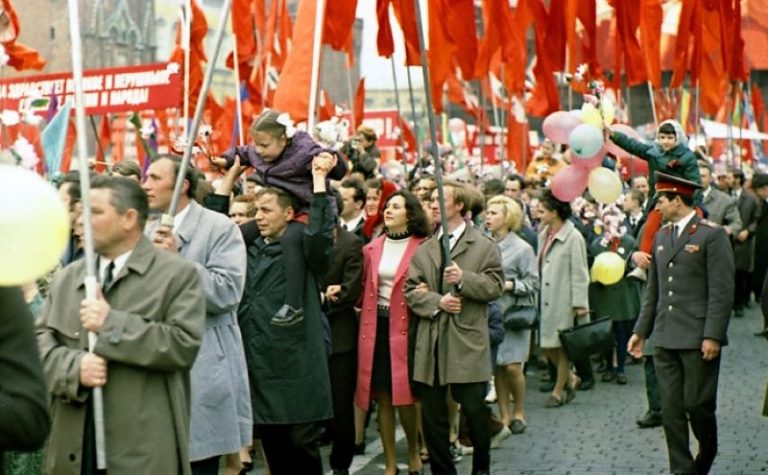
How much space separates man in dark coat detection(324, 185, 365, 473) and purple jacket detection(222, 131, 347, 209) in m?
1.90

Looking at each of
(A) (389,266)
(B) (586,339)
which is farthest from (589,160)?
(A) (389,266)

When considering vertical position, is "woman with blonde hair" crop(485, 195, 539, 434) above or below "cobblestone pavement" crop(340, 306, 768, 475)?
above

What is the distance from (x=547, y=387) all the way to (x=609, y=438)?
3339mm

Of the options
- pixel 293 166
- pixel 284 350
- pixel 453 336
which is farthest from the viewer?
pixel 453 336

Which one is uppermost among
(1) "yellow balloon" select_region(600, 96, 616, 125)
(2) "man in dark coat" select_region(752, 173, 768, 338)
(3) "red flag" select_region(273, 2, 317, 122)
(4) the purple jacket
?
(3) "red flag" select_region(273, 2, 317, 122)

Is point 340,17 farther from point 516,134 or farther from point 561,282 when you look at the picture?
point 516,134

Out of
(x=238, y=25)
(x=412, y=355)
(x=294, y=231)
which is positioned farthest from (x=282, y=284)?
(x=238, y=25)

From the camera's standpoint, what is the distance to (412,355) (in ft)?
32.6

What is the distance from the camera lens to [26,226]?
377cm

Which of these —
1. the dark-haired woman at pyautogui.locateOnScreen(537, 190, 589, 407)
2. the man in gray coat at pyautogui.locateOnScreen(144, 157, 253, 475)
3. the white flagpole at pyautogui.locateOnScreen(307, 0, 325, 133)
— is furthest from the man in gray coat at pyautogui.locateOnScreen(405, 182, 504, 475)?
the dark-haired woman at pyautogui.locateOnScreen(537, 190, 589, 407)

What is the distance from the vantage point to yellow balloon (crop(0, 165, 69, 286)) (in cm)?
375

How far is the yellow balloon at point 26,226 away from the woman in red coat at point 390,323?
247 inches

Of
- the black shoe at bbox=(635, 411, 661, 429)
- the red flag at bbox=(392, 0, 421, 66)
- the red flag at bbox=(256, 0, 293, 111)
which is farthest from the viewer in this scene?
the red flag at bbox=(256, 0, 293, 111)

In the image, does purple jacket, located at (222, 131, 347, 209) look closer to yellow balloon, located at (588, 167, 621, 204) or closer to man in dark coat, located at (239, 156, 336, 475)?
man in dark coat, located at (239, 156, 336, 475)
